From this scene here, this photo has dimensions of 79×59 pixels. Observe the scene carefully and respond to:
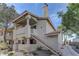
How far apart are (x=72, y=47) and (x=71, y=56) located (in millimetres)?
99

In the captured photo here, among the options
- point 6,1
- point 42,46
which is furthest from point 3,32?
point 42,46

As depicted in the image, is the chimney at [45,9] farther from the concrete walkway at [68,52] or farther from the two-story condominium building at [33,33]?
the concrete walkway at [68,52]

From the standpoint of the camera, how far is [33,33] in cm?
186

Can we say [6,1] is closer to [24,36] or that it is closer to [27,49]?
[24,36]

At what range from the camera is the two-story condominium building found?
6.00 ft

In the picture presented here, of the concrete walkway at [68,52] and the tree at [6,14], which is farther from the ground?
the tree at [6,14]

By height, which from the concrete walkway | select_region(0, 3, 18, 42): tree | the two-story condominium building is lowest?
the concrete walkway

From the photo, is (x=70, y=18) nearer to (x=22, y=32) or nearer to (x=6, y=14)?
(x=22, y=32)

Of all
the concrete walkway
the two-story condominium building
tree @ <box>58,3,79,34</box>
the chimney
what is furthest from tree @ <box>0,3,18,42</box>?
the concrete walkway

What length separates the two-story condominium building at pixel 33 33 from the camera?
1830 millimetres

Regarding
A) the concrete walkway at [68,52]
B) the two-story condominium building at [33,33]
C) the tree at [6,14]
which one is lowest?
the concrete walkway at [68,52]

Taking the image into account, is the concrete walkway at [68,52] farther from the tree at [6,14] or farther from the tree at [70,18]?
the tree at [6,14]

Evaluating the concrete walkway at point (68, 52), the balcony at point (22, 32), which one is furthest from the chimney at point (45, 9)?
the concrete walkway at point (68, 52)

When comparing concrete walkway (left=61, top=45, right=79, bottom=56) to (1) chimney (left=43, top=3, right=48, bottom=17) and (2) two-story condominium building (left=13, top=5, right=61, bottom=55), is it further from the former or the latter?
(1) chimney (left=43, top=3, right=48, bottom=17)
